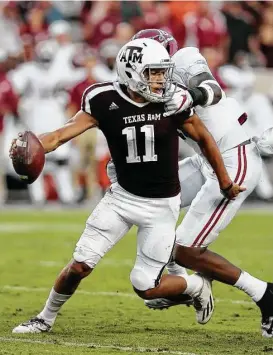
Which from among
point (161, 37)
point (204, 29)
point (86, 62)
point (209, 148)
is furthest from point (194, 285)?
point (204, 29)

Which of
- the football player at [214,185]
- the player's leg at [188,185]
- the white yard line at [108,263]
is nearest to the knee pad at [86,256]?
the football player at [214,185]

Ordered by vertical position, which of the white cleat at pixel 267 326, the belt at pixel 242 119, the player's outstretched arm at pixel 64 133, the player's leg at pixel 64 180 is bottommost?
the player's leg at pixel 64 180

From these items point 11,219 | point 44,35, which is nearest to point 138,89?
point 11,219

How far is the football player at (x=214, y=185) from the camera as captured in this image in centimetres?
577

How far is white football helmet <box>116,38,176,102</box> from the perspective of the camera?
533 centimetres

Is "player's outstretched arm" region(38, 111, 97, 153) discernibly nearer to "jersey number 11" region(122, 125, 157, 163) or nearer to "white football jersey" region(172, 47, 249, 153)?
"jersey number 11" region(122, 125, 157, 163)

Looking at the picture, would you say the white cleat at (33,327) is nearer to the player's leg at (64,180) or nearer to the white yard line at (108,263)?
the white yard line at (108,263)

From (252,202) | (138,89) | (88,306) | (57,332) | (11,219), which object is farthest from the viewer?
(252,202)

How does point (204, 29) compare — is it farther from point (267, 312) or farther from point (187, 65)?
point (267, 312)

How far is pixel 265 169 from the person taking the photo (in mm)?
13953

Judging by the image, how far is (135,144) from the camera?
5434 millimetres

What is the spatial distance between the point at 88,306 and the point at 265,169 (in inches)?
295

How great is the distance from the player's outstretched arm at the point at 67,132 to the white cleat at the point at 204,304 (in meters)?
1.09

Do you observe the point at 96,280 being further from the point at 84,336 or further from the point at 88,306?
the point at 84,336
